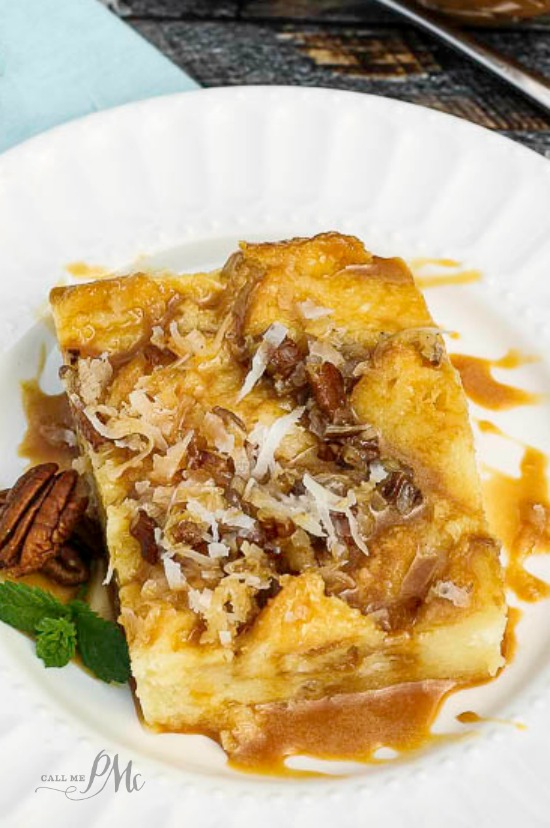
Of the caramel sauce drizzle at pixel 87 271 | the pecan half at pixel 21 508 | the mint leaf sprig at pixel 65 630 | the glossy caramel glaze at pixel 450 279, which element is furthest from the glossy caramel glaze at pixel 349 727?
the caramel sauce drizzle at pixel 87 271

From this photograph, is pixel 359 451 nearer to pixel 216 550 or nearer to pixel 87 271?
pixel 216 550

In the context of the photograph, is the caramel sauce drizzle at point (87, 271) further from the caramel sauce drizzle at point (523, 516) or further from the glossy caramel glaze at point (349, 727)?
the glossy caramel glaze at point (349, 727)

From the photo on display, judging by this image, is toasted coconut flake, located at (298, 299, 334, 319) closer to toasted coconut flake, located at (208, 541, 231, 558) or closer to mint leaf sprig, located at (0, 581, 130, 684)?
toasted coconut flake, located at (208, 541, 231, 558)

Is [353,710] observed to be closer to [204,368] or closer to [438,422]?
[438,422]


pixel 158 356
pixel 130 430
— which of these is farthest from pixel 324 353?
pixel 130 430

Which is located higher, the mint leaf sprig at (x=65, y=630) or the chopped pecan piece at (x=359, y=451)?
the chopped pecan piece at (x=359, y=451)

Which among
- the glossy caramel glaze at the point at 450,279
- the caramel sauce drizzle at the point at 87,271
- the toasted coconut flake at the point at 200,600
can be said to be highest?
the glossy caramel glaze at the point at 450,279
